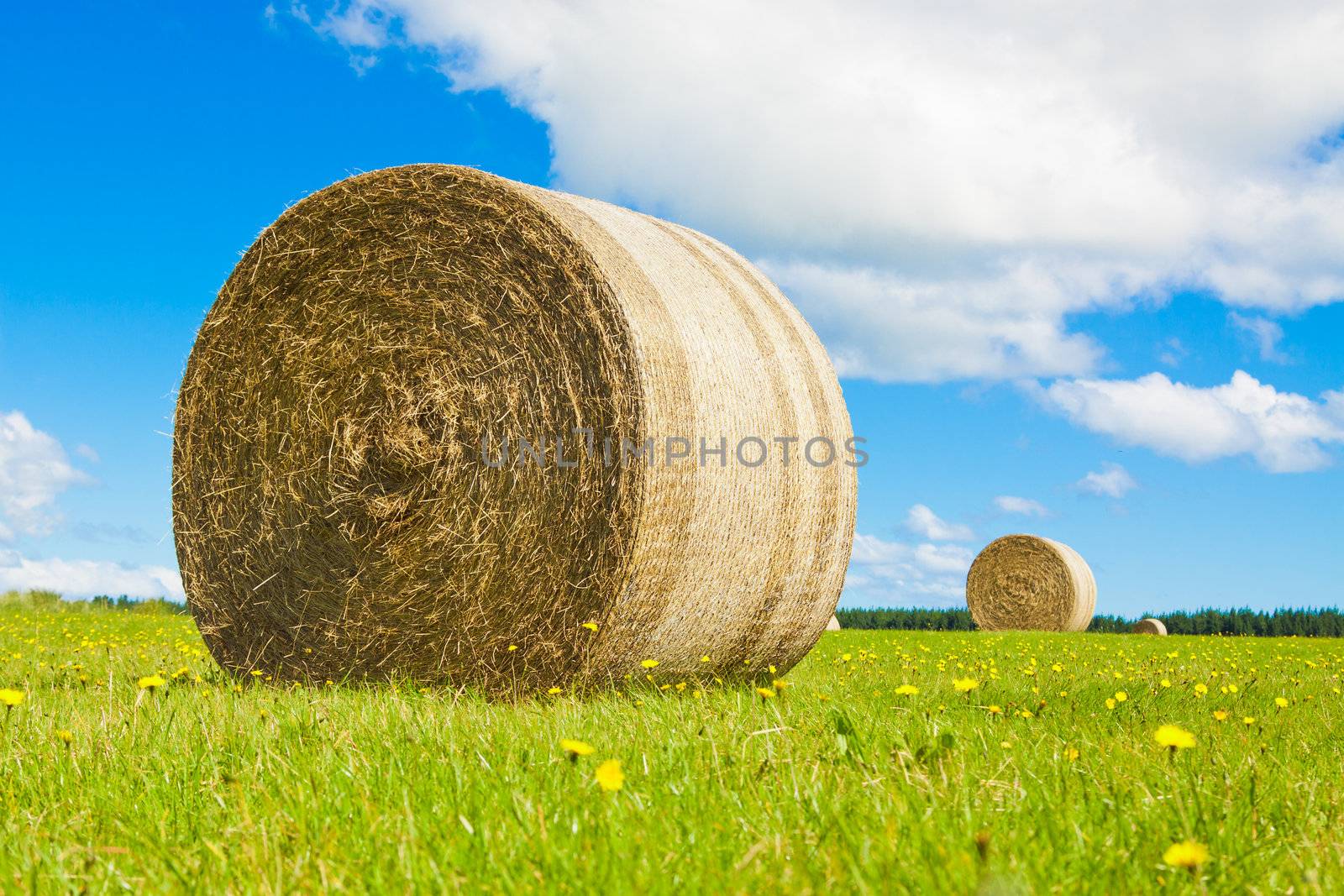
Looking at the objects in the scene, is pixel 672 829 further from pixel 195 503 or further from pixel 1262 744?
pixel 195 503

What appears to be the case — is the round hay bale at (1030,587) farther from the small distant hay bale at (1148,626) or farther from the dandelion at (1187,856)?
the dandelion at (1187,856)

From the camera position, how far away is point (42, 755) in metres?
3.75

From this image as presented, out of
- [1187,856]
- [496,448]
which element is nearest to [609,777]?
[1187,856]

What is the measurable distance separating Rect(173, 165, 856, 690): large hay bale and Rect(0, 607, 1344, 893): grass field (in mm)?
818

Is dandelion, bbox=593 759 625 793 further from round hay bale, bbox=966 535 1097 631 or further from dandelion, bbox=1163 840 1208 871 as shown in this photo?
round hay bale, bbox=966 535 1097 631

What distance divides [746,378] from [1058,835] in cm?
392

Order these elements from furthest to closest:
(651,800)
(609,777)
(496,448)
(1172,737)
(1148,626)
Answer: (1148,626) → (496,448) → (651,800) → (1172,737) → (609,777)

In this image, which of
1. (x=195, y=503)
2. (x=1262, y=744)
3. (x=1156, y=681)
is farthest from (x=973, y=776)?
(x=195, y=503)

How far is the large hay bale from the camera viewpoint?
5.34 m

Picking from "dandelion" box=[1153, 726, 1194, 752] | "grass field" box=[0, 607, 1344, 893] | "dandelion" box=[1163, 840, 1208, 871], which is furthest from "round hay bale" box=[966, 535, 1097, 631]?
"dandelion" box=[1163, 840, 1208, 871]

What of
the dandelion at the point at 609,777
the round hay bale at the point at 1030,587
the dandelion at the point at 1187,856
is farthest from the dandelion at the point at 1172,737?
the round hay bale at the point at 1030,587

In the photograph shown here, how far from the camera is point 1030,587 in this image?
22.2m

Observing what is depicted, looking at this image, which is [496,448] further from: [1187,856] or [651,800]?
[1187,856]

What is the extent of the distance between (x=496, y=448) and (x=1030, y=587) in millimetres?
18951
